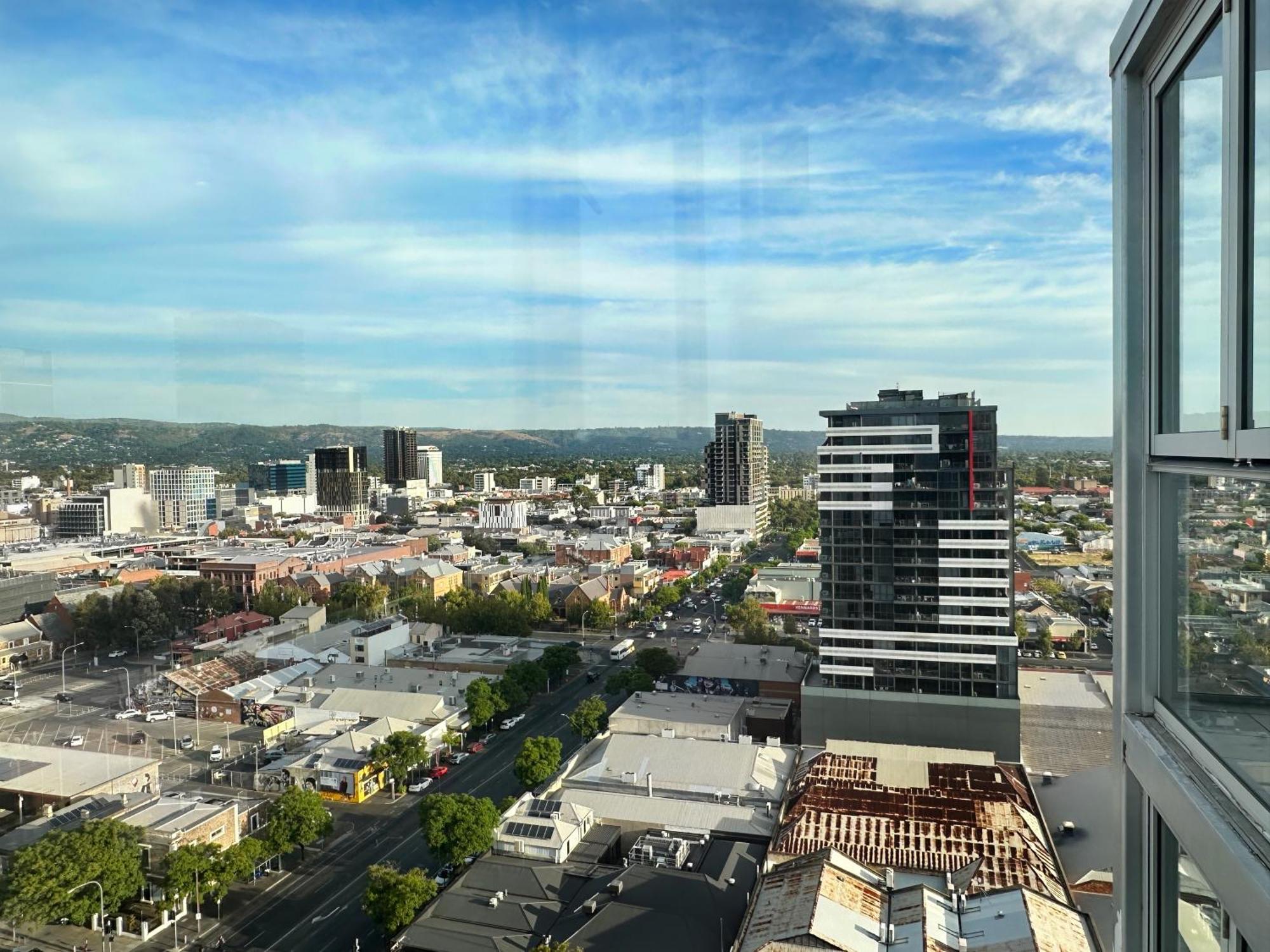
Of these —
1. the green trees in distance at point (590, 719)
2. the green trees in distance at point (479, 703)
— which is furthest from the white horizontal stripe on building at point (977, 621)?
the green trees in distance at point (479, 703)

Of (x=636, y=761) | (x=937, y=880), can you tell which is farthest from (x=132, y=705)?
(x=937, y=880)

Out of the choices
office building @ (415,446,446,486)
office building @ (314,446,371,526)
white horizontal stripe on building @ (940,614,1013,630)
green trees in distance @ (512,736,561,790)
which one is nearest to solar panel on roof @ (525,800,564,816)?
green trees in distance @ (512,736,561,790)

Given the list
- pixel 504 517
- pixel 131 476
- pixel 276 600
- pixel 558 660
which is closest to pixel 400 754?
pixel 558 660

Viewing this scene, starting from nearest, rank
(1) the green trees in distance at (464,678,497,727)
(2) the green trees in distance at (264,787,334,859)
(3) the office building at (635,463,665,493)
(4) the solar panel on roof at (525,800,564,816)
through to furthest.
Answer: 1. (2) the green trees in distance at (264,787,334,859)
2. (4) the solar panel on roof at (525,800,564,816)
3. (1) the green trees in distance at (464,678,497,727)
4. (3) the office building at (635,463,665,493)

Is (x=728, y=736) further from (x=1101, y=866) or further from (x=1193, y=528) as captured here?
(x=1193, y=528)

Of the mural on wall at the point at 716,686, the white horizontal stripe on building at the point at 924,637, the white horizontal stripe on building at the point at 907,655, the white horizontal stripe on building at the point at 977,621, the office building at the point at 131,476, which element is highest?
the office building at the point at 131,476

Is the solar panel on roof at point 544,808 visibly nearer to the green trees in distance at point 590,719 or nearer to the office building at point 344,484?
the green trees in distance at point 590,719

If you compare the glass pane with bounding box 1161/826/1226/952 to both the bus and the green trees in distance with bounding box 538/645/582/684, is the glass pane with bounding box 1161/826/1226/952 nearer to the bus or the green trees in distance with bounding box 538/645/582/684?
the green trees in distance with bounding box 538/645/582/684
